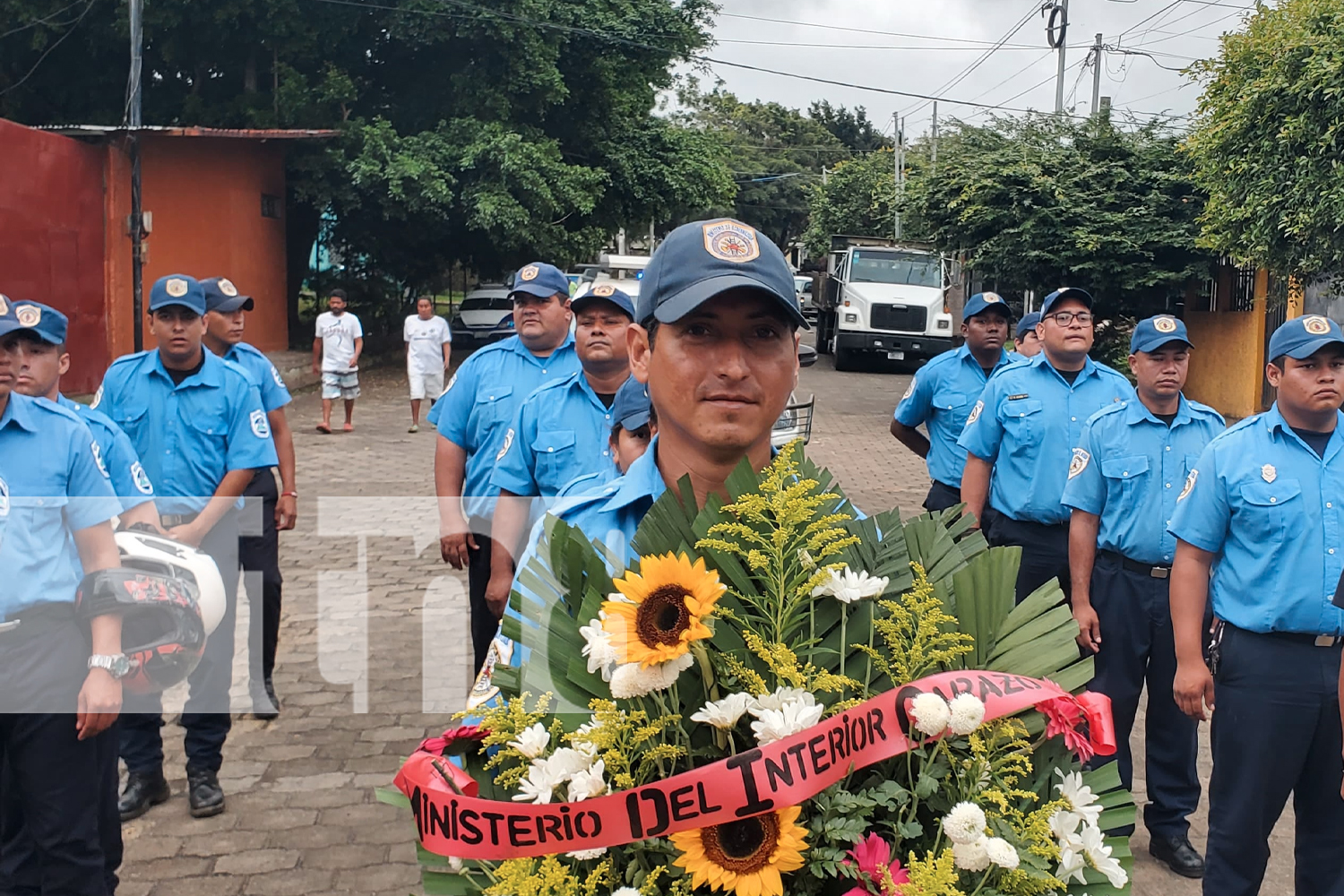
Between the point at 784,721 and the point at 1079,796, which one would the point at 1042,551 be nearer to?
the point at 1079,796

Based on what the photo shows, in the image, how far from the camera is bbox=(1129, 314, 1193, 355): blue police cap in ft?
15.7

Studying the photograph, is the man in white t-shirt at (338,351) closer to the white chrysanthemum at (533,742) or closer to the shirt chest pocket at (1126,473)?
the shirt chest pocket at (1126,473)

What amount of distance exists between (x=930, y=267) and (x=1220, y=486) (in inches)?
866

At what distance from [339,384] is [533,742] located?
14048 millimetres

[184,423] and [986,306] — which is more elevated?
[986,306]

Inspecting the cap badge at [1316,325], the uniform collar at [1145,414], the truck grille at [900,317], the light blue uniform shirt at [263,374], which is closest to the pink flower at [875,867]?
the cap badge at [1316,325]

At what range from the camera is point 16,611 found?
3.37 m

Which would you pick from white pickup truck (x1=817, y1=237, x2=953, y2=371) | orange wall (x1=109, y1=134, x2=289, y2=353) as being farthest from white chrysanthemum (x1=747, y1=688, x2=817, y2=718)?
white pickup truck (x1=817, y1=237, x2=953, y2=371)

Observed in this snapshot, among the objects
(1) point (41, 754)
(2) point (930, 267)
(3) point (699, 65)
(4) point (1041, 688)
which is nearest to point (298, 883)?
(1) point (41, 754)

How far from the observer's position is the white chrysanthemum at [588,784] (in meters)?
1.32

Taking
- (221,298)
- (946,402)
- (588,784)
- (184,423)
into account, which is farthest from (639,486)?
(946,402)

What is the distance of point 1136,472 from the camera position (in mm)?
4738

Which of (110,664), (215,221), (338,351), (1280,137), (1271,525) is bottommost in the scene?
(110,664)

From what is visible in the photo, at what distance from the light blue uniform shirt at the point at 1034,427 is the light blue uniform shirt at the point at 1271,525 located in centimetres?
148
